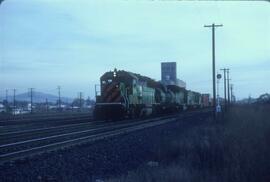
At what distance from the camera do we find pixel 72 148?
18516 millimetres

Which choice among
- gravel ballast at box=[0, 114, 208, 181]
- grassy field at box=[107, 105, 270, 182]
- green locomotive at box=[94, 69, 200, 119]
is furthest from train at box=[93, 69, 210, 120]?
grassy field at box=[107, 105, 270, 182]

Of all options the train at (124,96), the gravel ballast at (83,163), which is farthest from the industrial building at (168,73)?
the gravel ballast at (83,163)

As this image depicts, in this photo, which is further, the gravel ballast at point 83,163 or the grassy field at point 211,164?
the gravel ballast at point 83,163

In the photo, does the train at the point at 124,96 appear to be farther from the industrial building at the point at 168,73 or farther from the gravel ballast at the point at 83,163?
the industrial building at the point at 168,73

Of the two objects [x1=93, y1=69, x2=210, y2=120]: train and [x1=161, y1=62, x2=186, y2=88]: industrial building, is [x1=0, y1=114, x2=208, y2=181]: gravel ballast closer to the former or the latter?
[x1=93, y1=69, x2=210, y2=120]: train

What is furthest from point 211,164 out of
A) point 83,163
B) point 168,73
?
point 168,73

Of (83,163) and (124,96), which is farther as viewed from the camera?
(124,96)

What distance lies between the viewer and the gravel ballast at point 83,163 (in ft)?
41.4

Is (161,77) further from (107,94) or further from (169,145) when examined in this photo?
(169,145)

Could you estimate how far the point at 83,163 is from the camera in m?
14.8

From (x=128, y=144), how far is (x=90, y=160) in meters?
4.88

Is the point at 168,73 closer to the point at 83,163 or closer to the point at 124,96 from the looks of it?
the point at 124,96

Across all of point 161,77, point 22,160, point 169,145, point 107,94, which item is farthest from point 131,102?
point 161,77

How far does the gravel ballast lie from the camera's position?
1262 centimetres
